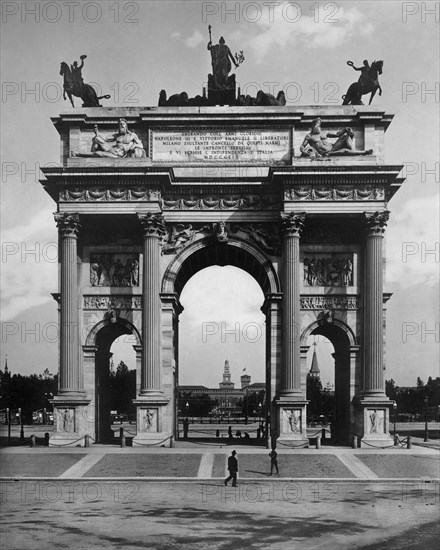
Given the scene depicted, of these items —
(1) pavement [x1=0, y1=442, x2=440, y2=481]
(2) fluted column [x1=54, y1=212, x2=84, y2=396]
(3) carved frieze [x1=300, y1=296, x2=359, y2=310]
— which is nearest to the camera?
(1) pavement [x1=0, y1=442, x2=440, y2=481]

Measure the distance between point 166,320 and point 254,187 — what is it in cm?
764

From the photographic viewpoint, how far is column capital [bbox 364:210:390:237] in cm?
4112

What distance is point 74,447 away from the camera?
128 feet

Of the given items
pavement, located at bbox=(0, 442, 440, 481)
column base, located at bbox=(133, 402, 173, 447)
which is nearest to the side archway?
column base, located at bbox=(133, 402, 173, 447)

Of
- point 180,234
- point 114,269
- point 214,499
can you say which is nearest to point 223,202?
point 180,234

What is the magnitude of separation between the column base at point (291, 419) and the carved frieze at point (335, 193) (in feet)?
31.1

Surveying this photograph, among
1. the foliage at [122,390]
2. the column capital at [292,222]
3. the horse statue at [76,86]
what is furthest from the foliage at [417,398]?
the horse statue at [76,86]

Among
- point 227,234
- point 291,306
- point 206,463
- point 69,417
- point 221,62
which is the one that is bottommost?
point 206,463

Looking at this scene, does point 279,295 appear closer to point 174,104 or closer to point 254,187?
point 254,187

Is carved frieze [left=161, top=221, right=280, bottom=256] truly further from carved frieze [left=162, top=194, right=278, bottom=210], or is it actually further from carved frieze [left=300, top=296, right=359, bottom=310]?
carved frieze [left=300, top=296, right=359, bottom=310]

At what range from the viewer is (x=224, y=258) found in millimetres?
45438

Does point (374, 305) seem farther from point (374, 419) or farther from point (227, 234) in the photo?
point (227, 234)

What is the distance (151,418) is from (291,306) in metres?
8.29

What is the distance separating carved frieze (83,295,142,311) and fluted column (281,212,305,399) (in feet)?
23.3
